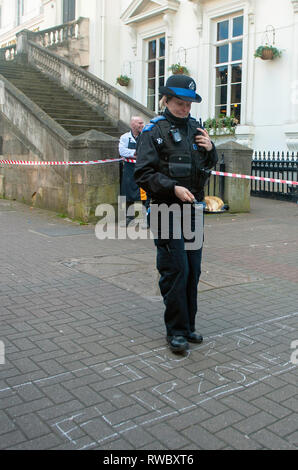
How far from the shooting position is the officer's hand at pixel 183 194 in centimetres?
380

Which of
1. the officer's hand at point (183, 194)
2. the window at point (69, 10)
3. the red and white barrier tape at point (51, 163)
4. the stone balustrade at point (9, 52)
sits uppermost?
the window at point (69, 10)

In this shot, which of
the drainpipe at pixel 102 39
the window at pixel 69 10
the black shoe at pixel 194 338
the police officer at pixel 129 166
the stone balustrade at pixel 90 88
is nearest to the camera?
the black shoe at pixel 194 338

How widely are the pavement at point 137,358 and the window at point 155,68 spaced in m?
14.5

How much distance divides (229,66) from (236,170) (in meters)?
7.39

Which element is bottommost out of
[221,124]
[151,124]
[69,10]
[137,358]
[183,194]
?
[137,358]

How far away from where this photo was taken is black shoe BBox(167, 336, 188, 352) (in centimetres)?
392

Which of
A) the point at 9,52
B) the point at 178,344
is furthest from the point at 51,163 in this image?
the point at 9,52

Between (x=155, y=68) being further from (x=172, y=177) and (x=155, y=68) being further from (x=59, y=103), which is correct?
(x=172, y=177)

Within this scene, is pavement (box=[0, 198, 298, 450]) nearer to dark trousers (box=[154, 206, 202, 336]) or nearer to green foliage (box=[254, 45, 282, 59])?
dark trousers (box=[154, 206, 202, 336])

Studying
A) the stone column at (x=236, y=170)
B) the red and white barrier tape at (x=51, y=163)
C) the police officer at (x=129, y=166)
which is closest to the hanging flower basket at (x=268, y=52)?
the stone column at (x=236, y=170)

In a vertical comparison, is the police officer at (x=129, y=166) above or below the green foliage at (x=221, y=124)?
below

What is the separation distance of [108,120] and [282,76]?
5308 millimetres

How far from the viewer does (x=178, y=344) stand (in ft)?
12.9

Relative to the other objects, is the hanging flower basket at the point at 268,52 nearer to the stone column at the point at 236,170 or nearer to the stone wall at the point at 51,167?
the stone column at the point at 236,170
